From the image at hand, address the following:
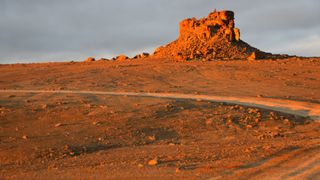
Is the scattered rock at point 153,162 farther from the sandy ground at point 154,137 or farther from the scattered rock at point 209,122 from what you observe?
the scattered rock at point 209,122

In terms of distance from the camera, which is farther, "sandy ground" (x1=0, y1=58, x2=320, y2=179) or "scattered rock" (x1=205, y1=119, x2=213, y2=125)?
"scattered rock" (x1=205, y1=119, x2=213, y2=125)

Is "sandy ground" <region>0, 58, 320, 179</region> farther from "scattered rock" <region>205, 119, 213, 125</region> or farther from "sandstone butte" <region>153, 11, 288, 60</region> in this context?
"sandstone butte" <region>153, 11, 288, 60</region>

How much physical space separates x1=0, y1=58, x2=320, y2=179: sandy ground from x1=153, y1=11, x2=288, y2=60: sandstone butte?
16.7 m

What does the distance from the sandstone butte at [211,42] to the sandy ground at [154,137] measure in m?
16.7

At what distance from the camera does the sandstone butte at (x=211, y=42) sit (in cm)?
3956

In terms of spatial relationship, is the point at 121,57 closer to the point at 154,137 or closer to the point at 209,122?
the point at 209,122

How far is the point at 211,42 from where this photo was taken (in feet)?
137

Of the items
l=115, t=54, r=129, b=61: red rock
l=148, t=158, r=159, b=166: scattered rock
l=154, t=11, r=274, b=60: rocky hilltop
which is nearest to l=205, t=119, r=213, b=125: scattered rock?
l=148, t=158, r=159, b=166: scattered rock

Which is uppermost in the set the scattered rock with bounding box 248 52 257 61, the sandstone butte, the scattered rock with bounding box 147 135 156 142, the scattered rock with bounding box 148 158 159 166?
the sandstone butte

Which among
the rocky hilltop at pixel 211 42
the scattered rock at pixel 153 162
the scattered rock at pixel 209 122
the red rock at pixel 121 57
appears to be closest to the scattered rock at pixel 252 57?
the rocky hilltop at pixel 211 42

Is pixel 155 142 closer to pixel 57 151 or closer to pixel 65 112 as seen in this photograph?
pixel 57 151

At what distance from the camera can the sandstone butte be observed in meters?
39.6

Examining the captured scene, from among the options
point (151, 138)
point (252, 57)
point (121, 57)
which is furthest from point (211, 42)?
point (151, 138)

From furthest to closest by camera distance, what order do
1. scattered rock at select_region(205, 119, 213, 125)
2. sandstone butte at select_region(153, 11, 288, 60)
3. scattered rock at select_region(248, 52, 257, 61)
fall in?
sandstone butte at select_region(153, 11, 288, 60) < scattered rock at select_region(248, 52, 257, 61) < scattered rock at select_region(205, 119, 213, 125)
